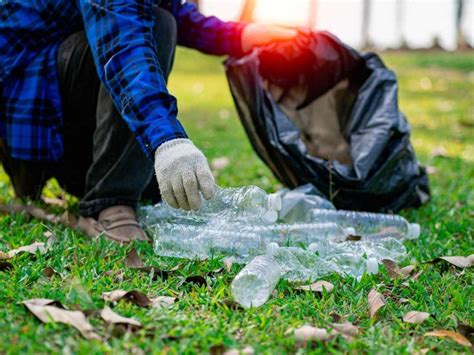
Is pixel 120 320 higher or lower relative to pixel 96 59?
lower

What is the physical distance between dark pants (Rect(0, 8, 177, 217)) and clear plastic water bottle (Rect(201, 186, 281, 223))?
44 cm

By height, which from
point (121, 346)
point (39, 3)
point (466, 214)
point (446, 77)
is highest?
point (39, 3)

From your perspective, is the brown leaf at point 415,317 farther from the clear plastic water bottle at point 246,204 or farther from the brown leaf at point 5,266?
the brown leaf at point 5,266

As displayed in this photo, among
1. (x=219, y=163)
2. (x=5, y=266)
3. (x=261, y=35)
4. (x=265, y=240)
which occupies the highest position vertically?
(x=261, y=35)

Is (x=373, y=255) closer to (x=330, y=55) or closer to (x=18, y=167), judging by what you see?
(x=330, y=55)

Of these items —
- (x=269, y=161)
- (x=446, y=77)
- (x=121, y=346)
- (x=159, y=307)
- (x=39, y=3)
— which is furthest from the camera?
(x=446, y=77)

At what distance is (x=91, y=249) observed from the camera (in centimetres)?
246

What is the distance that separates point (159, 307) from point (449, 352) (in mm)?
772

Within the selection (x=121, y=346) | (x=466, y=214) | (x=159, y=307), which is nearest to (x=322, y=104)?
(x=466, y=214)

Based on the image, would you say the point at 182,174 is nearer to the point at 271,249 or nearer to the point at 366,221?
the point at 271,249

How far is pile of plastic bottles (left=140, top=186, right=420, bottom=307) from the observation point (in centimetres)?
225

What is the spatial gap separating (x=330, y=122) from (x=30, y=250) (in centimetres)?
168

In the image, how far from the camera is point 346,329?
1864 mm

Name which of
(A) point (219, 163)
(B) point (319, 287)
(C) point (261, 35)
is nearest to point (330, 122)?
(C) point (261, 35)
